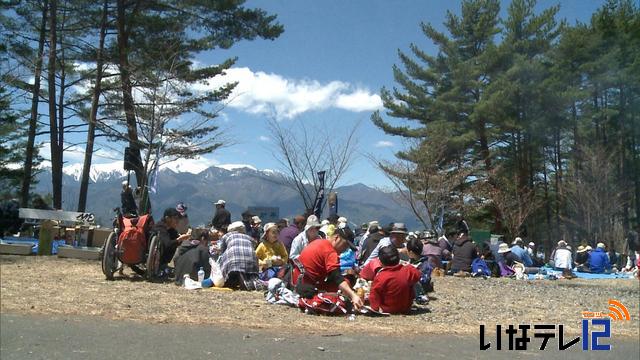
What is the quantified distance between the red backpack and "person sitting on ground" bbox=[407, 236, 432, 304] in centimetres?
419

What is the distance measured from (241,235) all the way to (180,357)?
4.07 meters

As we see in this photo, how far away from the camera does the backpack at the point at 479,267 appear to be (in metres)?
13.0


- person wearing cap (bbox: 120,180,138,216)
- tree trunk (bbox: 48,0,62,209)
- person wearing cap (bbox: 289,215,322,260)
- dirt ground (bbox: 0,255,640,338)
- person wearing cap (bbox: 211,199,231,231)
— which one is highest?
tree trunk (bbox: 48,0,62,209)

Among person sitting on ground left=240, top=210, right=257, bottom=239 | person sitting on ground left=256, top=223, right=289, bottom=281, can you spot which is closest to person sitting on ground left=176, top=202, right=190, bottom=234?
person sitting on ground left=256, top=223, right=289, bottom=281

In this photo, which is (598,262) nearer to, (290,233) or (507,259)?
(507,259)

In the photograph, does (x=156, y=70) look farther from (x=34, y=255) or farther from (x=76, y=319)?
(x=76, y=319)

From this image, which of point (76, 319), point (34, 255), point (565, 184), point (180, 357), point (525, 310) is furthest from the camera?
point (565, 184)

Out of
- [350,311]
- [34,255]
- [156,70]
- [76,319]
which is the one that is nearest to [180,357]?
[76,319]

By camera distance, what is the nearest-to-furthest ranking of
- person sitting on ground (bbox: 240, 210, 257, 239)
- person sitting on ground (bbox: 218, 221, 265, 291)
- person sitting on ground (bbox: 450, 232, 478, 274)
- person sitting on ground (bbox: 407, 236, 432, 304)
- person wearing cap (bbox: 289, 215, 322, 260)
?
person sitting on ground (bbox: 407, 236, 432, 304)
person sitting on ground (bbox: 218, 221, 265, 291)
person wearing cap (bbox: 289, 215, 322, 260)
person sitting on ground (bbox: 450, 232, 478, 274)
person sitting on ground (bbox: 240, 210, 257, 239)

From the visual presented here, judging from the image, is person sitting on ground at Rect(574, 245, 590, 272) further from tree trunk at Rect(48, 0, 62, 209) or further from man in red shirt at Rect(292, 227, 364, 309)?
tree trunk at Rect(48, 0, 62, 209)

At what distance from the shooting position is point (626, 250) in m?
31.4

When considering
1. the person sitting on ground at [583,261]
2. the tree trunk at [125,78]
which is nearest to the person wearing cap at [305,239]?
the tree trunk at [125,78]

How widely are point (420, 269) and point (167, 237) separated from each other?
4.09 meters

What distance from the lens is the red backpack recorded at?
8719 mm
